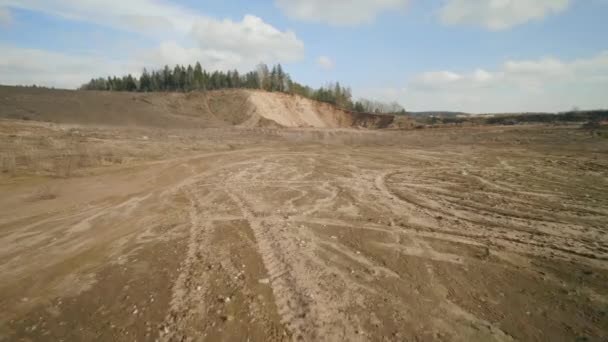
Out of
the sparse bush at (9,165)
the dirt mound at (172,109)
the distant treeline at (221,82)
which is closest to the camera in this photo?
the sparse bush at (9,165)

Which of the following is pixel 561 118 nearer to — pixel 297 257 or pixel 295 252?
A: pixel 295 252

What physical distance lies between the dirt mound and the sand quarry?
25.5 meters

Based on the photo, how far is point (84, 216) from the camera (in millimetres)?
7344

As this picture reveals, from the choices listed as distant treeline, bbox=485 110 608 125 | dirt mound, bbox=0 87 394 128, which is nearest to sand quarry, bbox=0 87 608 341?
dirt mound, bbox=0 87 394 128

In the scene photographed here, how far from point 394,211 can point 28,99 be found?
49.6 m

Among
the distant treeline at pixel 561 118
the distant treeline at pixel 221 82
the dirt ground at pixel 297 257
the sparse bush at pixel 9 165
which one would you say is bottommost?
the dirt ground at pixel 297 257

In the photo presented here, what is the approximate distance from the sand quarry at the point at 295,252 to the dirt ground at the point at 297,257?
3cm

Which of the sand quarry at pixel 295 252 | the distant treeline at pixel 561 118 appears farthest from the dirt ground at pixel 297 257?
the distant treeline at pixel 561 118

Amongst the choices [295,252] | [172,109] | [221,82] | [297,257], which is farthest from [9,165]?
[221,82]

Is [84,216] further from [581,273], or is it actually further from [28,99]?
[28,99]

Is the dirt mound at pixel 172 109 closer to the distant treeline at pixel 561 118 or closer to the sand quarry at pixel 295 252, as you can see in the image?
the distant treeline at pixel 561 118

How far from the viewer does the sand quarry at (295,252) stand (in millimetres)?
3715

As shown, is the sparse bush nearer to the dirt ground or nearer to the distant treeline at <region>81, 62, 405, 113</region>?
the dirt ground

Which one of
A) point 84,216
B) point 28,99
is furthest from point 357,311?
point 28,99
